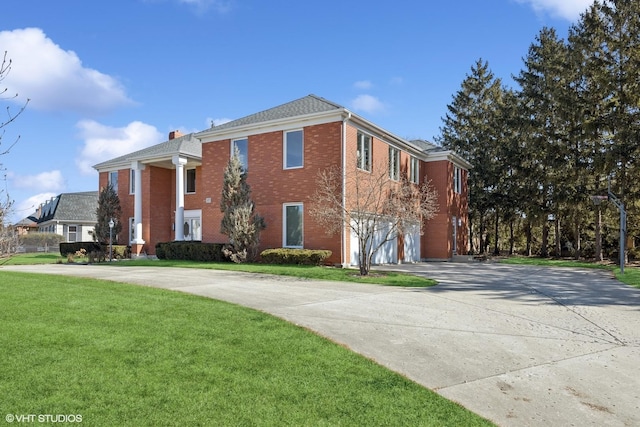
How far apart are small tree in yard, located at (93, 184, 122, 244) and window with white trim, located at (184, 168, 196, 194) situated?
16.1 ft

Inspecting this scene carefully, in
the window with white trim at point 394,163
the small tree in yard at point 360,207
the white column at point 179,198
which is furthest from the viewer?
the white column at point 179,198

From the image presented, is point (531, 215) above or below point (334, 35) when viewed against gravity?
below

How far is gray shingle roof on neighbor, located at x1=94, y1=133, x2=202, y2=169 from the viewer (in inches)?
988

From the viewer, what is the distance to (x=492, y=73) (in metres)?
41.6

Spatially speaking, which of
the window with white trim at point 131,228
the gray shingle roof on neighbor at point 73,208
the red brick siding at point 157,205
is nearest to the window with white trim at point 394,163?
the red brick siding at point 157,205

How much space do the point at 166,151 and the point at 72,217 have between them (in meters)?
24.0

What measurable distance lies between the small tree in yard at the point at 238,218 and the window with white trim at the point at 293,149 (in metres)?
2.17

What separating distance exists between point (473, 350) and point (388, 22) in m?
11.5

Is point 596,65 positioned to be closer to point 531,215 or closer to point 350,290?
point 531,215

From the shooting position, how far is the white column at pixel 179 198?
2398 centimetres

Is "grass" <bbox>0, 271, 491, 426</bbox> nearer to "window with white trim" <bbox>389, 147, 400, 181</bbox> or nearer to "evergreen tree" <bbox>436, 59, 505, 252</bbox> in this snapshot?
"window with white trim" <bbox>389, 147, 400, 181</bbox>

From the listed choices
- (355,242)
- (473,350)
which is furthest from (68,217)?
(473,350)

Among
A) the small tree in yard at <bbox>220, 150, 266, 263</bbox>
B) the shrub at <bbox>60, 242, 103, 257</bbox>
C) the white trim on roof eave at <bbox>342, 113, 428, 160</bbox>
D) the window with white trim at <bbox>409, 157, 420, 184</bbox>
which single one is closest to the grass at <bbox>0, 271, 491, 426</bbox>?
the small tree in yard at <bbox>220, 150, 266, 263</bbox>

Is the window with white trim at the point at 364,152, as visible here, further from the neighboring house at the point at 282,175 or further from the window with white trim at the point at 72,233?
the window with white trim at the point at 72,233
